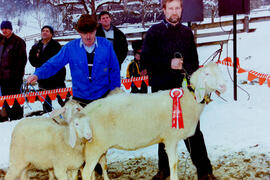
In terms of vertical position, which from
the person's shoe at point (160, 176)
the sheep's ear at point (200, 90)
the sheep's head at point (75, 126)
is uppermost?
the sheep's ear at point (200, 90)

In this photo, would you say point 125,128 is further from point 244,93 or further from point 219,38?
point 219,38

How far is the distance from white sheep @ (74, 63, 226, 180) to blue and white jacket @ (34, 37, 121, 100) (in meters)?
0.36

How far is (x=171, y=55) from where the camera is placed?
3.19 metres

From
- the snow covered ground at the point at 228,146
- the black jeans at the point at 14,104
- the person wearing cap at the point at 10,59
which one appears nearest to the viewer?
the snow covered ground at the point at 228,146

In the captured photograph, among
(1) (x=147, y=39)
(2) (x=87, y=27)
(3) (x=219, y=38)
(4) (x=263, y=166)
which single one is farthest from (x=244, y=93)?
(3) (x=219, y=38)

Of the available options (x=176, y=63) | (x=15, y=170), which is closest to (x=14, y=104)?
(x=15, y=170)

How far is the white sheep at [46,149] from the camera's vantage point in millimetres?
2938

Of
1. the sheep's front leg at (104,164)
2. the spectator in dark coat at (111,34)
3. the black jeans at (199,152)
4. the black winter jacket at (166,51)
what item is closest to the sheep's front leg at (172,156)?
the black jeans at (199,152)

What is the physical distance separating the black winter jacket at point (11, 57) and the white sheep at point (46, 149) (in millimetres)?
3517

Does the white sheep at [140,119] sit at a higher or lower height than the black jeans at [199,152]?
higher

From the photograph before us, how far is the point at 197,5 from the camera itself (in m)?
7.53

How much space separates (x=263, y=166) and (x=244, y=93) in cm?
440

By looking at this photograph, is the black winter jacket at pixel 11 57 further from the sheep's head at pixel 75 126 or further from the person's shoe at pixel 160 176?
the person's shoe at pixel 160 176

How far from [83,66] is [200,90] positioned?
1.24 meters
